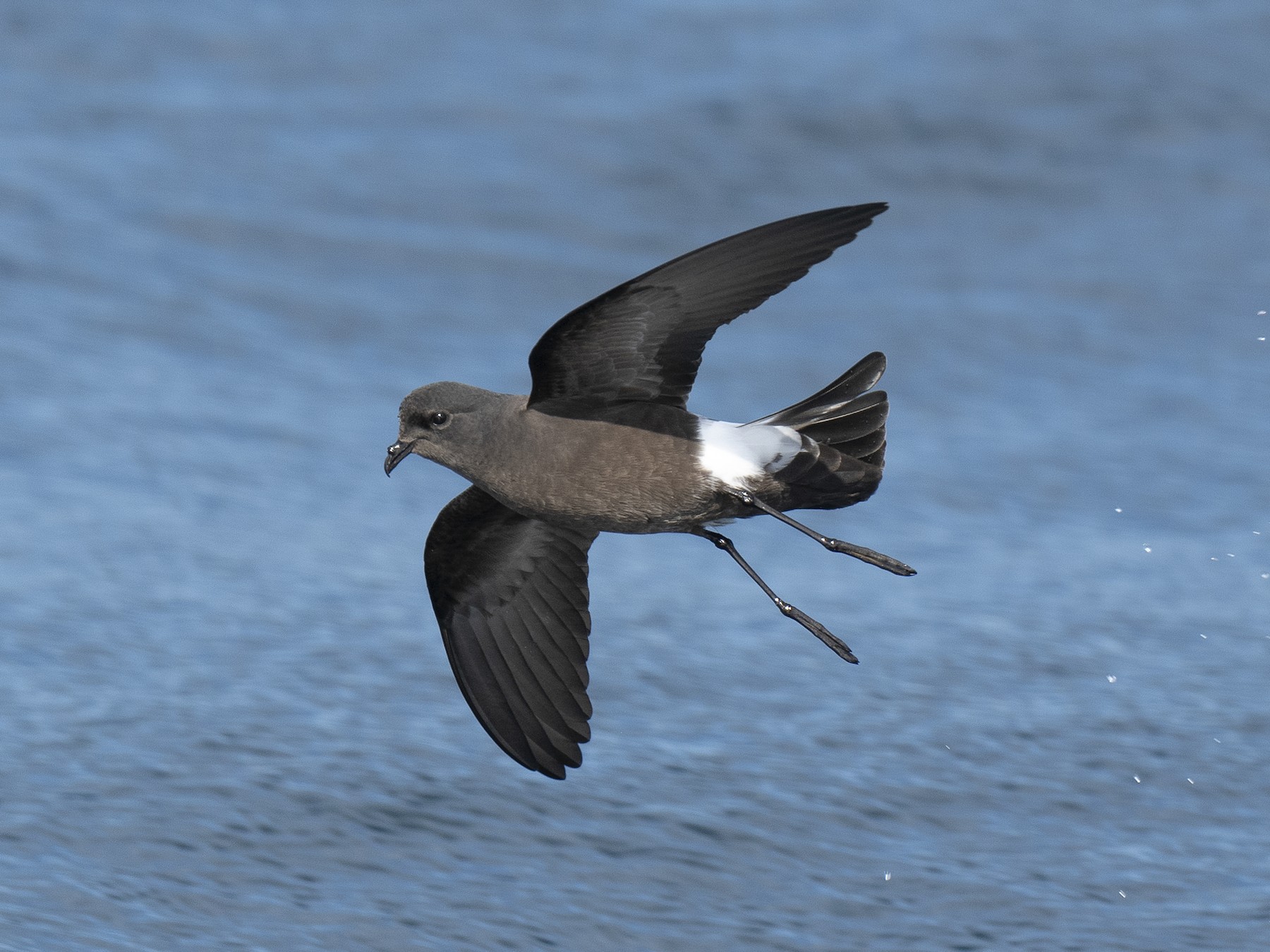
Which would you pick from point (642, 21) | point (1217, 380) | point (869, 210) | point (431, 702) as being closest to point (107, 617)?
point (431, 702)

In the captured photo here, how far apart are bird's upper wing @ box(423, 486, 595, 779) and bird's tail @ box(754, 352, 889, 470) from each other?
2.92 ft

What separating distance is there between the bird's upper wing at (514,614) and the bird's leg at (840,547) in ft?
2.43

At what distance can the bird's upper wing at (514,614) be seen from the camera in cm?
545

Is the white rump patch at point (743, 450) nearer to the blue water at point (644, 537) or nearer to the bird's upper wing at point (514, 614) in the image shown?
the bird's upper wing at point (514, 614)

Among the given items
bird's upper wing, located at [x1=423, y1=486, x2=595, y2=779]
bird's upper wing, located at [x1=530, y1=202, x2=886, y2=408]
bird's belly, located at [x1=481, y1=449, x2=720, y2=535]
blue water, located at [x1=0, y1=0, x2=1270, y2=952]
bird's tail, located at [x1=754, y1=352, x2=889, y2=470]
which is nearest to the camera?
bird's upper wing, located at [x1=530, y1=202, x2=886, y2=408]

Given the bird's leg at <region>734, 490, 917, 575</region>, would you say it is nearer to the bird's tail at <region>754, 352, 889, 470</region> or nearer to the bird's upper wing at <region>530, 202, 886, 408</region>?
the bird's tail at <region>754, 352, 889, 470</region>

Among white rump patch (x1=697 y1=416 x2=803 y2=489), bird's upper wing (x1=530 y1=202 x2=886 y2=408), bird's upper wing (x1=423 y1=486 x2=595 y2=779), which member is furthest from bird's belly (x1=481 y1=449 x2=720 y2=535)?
bird's upper wing (x1=423 y1=486 x2=595 y2=779)

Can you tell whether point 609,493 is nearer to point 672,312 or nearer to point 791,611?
point 672,312

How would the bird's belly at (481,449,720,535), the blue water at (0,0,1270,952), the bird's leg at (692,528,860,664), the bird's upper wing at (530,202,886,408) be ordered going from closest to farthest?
the bird's upper wing at (530,202,886,408) → the bird's belly at (481,449,720,535) → the bird's leg at (692,528,860,664) → the blue water at (0,0,1270,952)

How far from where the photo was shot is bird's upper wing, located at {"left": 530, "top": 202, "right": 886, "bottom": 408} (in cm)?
447

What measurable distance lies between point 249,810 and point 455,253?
6984 mm

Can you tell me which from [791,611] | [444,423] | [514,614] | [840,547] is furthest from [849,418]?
[514,614]

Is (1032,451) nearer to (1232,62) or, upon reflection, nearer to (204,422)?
(204,422)

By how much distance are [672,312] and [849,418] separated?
57cm
